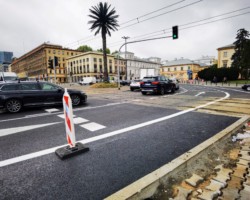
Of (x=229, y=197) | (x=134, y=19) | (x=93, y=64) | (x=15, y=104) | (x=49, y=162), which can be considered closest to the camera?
(x=229, y=197)

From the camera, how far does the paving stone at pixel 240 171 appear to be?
8.83ft

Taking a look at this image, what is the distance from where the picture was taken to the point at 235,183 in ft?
8.22

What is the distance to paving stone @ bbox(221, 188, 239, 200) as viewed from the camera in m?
2.21

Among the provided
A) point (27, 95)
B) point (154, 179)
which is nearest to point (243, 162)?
point (154, 179)

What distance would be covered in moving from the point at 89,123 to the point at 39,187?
356cm

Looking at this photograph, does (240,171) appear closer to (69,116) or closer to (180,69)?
(69,116)

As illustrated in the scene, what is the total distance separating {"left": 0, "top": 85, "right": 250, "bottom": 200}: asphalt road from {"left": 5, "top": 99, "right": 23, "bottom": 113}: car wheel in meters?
2.29

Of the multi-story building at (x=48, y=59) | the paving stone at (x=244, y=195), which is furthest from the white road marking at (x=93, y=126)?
the multi-story building at (x=48, y=59)

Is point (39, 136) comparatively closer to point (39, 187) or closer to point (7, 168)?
point (7, 168)

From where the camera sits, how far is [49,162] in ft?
11.0

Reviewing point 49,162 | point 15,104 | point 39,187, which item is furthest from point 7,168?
point 15,104

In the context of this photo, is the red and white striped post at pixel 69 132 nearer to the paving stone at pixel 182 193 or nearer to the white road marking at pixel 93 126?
the white road marking at pixel 93 126

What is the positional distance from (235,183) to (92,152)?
2637 millimetres

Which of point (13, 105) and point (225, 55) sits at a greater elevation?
point (225, 55)
